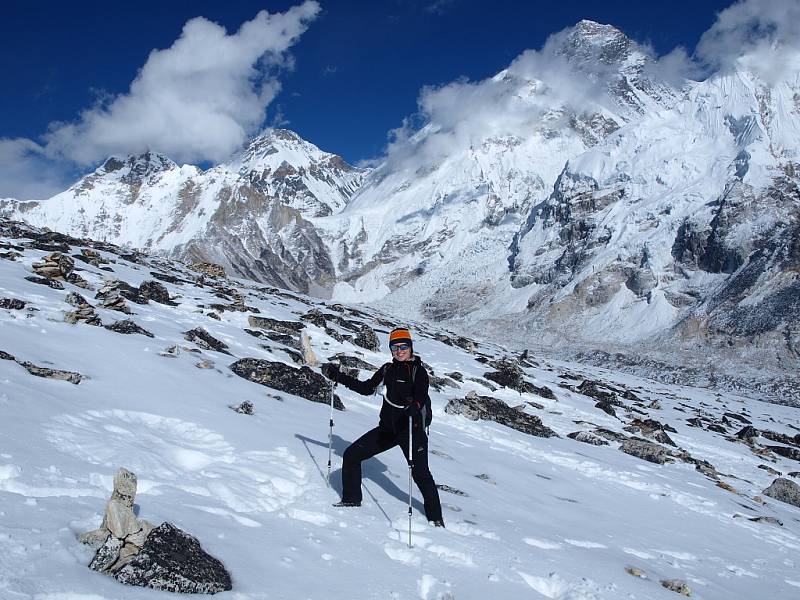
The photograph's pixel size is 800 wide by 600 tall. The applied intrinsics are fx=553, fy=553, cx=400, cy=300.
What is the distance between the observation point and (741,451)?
19000 millimetres

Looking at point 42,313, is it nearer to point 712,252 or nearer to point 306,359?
point 306,359

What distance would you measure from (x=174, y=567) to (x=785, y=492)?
46.4ft

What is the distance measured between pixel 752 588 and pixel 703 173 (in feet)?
390

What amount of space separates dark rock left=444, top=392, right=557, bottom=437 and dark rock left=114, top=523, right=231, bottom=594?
10.9 meters

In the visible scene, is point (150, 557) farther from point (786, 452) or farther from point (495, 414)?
point (786, 452)

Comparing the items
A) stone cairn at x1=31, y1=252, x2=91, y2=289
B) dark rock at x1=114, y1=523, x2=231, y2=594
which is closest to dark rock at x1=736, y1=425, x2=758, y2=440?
dark rock at x1=114, y1=523, x2=231, y2=594

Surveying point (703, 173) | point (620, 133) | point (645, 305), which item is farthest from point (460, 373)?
point (620, 133)

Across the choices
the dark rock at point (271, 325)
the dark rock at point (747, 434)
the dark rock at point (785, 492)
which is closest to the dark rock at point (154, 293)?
the dark rock at point (271, 325)

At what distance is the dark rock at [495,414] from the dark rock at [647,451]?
1.96 m

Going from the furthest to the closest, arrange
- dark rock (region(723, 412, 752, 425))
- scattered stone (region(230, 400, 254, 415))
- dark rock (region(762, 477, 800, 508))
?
dark rock (region(723, 412, 752, 425))
dark rock (region(762, 477, 800, 508))
scattered stone (region(230, 400, 254, 415))

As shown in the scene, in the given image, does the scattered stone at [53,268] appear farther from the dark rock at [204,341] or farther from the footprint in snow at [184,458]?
Result: the footprint in snow at [184,458]

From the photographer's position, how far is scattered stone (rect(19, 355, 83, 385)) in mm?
8141

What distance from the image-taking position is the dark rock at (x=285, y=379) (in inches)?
477

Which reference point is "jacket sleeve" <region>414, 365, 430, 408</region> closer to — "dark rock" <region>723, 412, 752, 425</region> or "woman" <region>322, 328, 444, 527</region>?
"woman" <region>322, 328, 444, 527</region>
